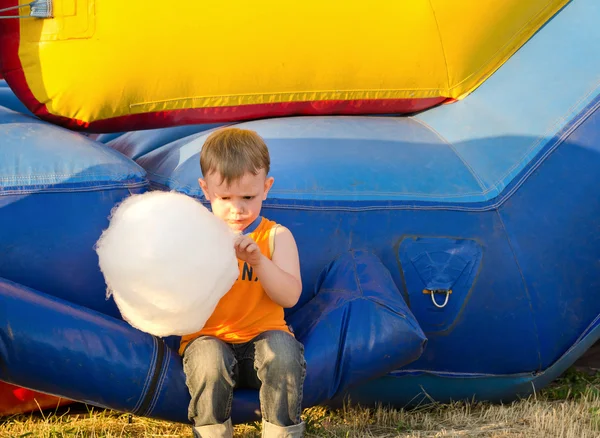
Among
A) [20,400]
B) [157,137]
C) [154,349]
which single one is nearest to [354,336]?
[154,349]

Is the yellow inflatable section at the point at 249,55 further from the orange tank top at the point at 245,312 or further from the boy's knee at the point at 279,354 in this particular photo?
the boy's knee at the point at 279,354

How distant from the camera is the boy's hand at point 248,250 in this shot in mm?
1850

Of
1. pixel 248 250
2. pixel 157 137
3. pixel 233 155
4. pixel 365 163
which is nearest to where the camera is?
pixel 248 250

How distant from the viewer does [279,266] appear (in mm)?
1995

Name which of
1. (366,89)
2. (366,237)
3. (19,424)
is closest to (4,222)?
(19,424)

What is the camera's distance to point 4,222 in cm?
200

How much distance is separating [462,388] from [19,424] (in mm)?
1201

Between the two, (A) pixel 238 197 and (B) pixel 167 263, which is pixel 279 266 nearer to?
(A) pixel 238 197

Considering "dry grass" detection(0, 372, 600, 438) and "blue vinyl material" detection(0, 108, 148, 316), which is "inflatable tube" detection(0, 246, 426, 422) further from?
"dry grass" detection(0, 372, 600, 438)

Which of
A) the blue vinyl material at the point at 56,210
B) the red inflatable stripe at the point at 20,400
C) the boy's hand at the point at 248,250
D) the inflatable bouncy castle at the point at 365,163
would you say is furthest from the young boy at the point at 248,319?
the red inflatable stripe at the point at 20,400

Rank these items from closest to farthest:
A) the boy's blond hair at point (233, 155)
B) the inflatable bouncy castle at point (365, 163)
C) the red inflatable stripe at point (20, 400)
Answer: the boy's blond hair at point (233, 155) < the inflatable bouncy castle at point (365, 163) < the red inflatable stripe at point (20, 400)

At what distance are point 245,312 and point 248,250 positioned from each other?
220 millimetres

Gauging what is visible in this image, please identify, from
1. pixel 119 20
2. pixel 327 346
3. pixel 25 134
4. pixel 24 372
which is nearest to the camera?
pixel 24 372

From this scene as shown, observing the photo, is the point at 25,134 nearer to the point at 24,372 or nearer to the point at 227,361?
the point at 24,372
